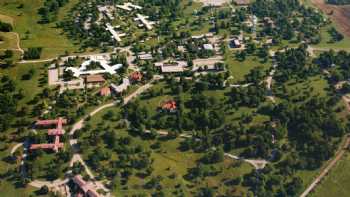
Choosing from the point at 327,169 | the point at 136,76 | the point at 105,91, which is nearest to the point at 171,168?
the point at 105,91

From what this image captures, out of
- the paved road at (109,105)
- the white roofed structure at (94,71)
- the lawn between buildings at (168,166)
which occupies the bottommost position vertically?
the lawn between buildings at (168,166)

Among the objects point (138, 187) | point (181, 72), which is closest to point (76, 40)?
point (181, 72)

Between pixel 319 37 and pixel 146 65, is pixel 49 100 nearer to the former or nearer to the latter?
pixel 146 65

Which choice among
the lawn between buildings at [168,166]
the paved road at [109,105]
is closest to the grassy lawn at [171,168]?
the lawn between buildings at [168,166]

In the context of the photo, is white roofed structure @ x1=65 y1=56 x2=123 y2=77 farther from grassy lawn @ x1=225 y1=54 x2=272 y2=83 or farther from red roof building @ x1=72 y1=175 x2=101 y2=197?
red roof building @ x1=72 y1=175 x2=101 y2=197

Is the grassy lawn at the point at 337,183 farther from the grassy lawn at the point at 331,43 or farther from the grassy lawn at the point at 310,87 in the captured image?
the grassy lawn at the point at 331,43

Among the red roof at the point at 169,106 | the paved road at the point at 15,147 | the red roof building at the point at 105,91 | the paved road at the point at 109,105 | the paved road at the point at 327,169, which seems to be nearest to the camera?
the paved road at the point at 327,169
